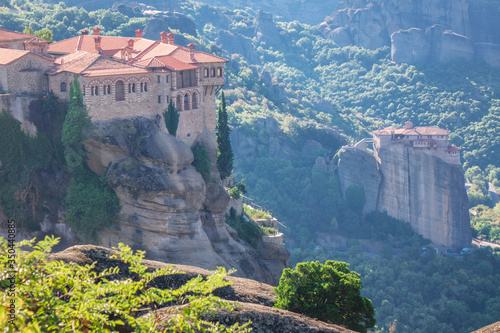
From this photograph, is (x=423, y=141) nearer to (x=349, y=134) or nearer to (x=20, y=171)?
(x=349, y=134)

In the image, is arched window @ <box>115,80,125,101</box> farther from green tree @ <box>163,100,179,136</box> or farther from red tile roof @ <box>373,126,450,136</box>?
red tile roof @ <box>373,126,450,136</box>

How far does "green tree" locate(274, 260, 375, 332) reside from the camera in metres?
27.4

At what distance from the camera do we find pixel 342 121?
130125 mm

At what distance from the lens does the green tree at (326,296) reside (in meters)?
27.4

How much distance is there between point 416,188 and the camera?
309ft

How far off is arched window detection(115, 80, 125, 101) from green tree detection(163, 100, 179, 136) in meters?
2.73

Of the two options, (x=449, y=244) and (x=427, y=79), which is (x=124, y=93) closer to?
(x=449, y=244)

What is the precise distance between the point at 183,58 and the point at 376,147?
177 feet

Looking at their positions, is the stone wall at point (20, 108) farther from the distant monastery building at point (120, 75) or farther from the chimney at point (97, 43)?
the chimney at point (97, 43)

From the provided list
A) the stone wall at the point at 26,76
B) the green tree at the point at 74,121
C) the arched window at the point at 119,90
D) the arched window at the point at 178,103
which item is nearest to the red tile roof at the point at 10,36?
the stone wall at the point at 26,76

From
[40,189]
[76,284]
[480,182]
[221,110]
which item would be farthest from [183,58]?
[480,182]

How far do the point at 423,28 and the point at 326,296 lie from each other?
141926 millimetres

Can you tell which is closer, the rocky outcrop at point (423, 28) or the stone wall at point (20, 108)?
the stone wall at point (20, 108)

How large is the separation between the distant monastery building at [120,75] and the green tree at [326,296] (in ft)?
53.7
